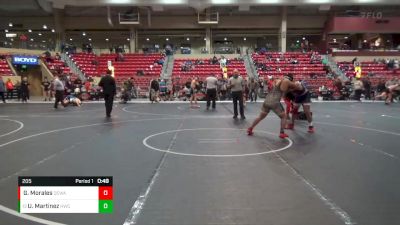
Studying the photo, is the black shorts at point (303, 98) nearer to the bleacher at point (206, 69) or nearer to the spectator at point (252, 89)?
the spectator at point (252, 89)

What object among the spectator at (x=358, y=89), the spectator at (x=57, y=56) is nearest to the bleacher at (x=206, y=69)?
the spectator at (x=57, y=56)

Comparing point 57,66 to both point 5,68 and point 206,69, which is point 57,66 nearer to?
point 5,68

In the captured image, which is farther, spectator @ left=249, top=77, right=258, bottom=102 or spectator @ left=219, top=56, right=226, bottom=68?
spectator @ left=219, top=56, right=226, bottom=68

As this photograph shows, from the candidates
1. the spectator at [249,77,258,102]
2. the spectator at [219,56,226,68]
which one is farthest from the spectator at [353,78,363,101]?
the spectator at [219,56,226,68]

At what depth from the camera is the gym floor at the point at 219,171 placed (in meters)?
4.09

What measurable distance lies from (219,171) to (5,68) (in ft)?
94.4

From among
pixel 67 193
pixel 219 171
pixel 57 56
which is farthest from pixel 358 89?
pixel 57 56

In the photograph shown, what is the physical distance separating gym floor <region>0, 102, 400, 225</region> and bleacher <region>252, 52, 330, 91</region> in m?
22.5

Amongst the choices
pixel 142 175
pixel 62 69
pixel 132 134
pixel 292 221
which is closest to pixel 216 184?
pixel 142 175

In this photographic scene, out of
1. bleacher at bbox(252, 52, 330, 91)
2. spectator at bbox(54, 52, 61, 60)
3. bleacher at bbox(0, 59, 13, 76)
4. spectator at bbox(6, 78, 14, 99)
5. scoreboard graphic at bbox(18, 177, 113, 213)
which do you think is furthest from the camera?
spectator at bbox(54, 52, 61, 60)

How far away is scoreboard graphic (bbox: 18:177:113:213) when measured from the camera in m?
3.29

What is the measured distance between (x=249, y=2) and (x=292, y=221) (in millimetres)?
34364

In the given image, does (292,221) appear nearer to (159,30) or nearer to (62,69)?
(62,69)

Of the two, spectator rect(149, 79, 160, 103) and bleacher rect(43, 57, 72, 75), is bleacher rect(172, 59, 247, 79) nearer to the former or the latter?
bleacher rect(43, 57, 72, 75)
